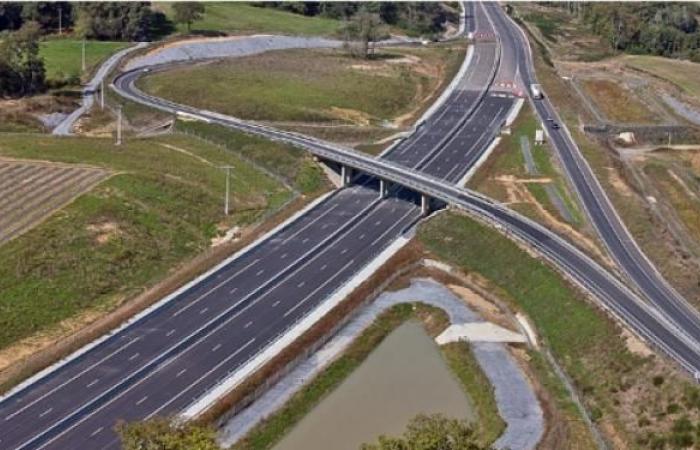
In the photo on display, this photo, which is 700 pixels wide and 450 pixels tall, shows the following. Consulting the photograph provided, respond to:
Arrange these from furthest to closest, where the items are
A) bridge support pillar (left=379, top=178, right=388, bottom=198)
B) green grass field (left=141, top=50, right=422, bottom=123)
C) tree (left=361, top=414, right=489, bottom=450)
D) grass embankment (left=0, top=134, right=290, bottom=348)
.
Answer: green grass field (left=141, top=50, right=422, bottom=123) < bridge support pillar (left=379, top=178, right=388, bottom=198) < grass embankment (left=0, top=134, right=290, bottom=348) < tree (left=361, top=414, right=489, bottom=450)

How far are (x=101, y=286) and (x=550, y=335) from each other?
156 ft

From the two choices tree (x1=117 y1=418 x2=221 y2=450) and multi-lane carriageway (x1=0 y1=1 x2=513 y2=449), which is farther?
multi-lane carriageway (x1=0 y1=1 x2=513 y2=449)

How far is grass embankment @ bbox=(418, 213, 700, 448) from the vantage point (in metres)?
77.4

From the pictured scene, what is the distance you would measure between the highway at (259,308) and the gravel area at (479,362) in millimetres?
4607

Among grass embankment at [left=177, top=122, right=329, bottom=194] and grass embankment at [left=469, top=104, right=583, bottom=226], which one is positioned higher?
grass embankment at [left=469, top=104, right=583, bottom=226]

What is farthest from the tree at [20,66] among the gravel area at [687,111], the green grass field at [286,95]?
the gravel area at [687,111]

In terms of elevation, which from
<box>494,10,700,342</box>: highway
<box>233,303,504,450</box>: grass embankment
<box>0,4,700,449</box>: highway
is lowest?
<box>233,303,504,450</box>: grass embankment

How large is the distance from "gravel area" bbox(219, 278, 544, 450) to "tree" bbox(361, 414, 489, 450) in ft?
65.8

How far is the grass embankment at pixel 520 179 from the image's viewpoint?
12719cm

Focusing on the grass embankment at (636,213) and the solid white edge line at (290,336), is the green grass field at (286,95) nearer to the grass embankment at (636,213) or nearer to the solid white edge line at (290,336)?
the grass embankment at (636,213)

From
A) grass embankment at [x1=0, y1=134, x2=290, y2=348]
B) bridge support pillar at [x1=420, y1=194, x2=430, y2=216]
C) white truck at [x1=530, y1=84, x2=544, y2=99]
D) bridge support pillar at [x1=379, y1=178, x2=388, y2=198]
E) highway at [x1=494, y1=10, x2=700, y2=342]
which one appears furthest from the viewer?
white truck at [x1=530, y1=84, x2=544, y2=99]

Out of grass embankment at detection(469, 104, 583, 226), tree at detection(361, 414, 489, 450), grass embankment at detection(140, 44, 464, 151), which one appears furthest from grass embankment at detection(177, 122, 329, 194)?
tree at detection(361, 414, 489, 450)

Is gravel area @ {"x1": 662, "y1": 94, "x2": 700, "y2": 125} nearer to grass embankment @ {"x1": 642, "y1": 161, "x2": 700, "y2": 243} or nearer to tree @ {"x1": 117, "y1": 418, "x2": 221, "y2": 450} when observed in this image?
grass embankment @ {"x1": 642, "y1": 161, "x2": 700, "y2": 243}

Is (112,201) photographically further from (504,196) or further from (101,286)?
(504,196)
